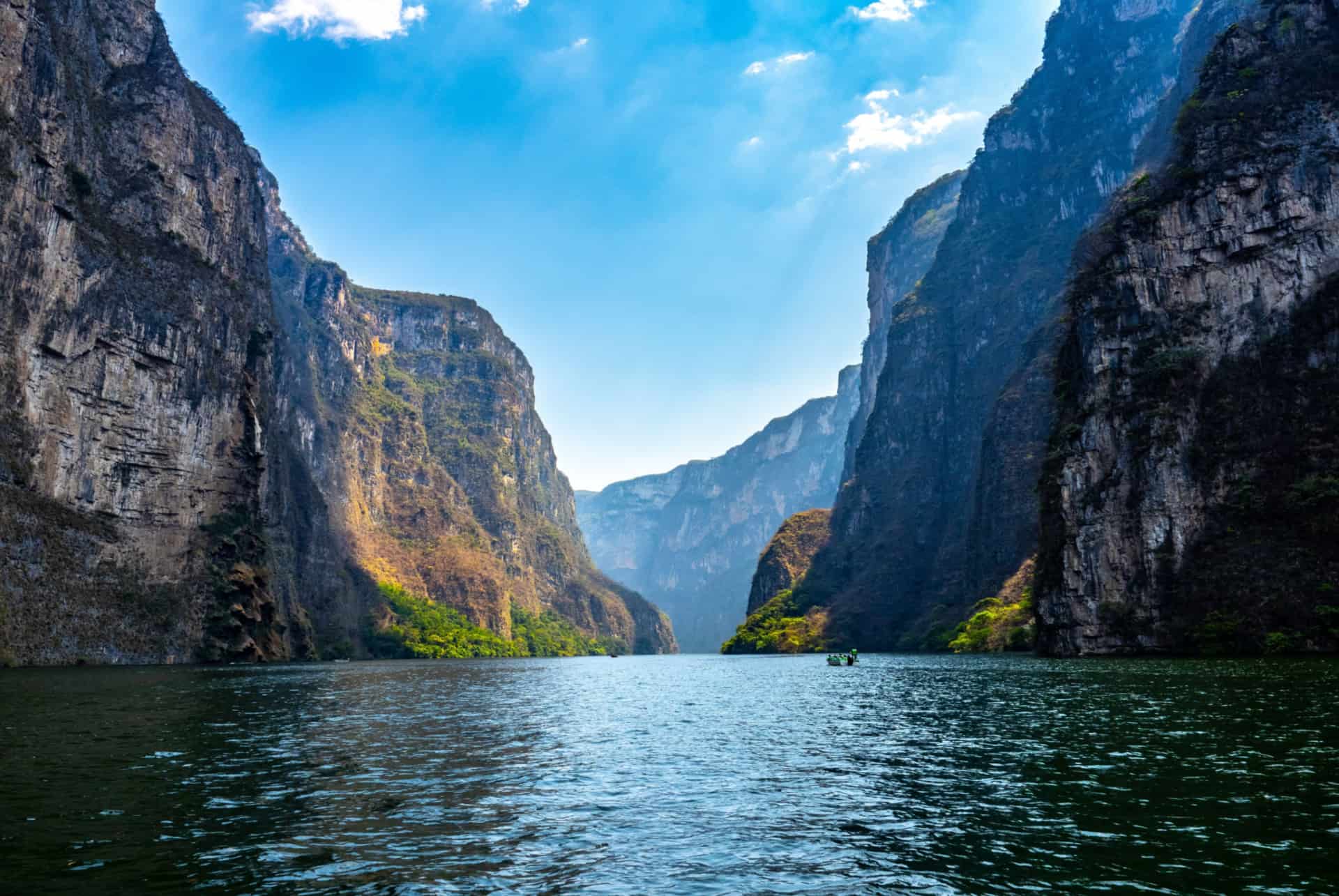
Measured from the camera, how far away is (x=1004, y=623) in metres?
140

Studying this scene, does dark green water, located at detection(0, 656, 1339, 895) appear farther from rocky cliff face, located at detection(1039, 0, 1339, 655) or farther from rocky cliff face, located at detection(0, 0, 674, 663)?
rocky cliff face, located at detection(0, 0, 674, 663)

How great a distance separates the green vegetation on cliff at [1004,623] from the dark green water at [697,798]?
8436 centimetres

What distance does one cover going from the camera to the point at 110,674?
81188 mm

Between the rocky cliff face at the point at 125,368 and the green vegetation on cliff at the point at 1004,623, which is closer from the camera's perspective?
the rocky cliff face at the point at 125,368

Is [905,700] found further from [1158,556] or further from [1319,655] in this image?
[1158,556]

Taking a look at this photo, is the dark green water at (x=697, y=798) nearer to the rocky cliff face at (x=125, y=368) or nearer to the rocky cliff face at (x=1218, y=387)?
the rocky cliff face at (x=1218, y=387)

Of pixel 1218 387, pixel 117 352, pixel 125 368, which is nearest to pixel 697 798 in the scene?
pixel 1218 387

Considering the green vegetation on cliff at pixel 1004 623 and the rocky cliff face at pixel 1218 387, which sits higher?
the rocky cliff face at pixel 1218 387

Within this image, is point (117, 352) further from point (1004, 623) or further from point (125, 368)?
point (1004, 623)

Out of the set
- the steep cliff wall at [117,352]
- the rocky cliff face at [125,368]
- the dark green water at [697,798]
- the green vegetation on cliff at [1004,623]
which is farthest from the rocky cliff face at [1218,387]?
the rocky cliff face at [125,368]

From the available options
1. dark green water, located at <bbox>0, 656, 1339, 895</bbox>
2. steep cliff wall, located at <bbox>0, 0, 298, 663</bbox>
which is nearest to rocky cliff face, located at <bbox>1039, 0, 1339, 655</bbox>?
dark green water, located at <bbox>0, 656, 1339, 895</bbox>

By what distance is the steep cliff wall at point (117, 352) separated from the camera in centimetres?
10219

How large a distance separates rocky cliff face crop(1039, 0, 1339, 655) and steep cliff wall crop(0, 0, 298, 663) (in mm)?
117375

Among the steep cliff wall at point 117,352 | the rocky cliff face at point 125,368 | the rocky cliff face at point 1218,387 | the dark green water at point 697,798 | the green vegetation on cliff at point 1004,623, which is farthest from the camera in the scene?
the green vegetation on cliff at point 1004,623
